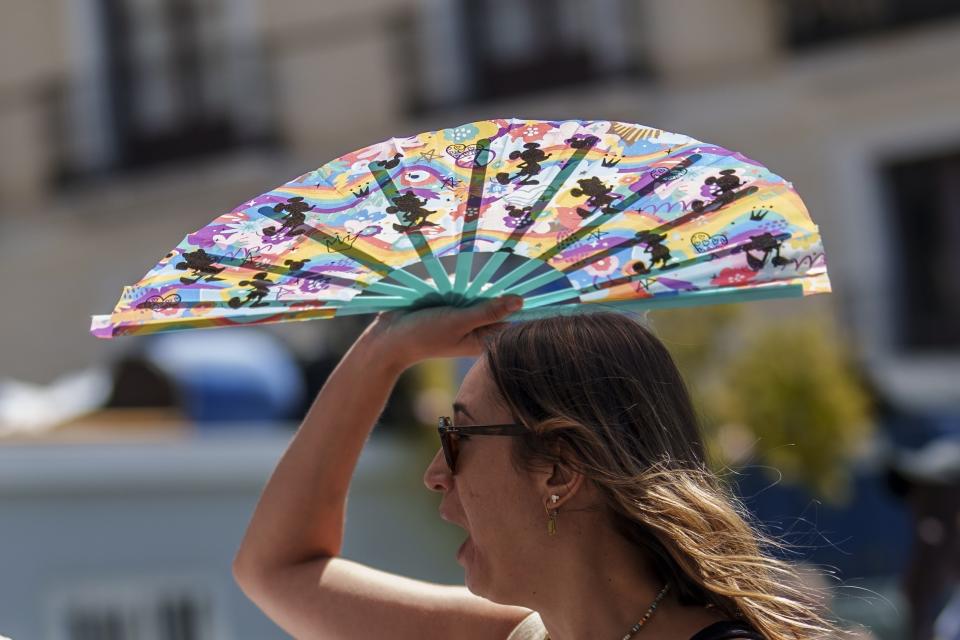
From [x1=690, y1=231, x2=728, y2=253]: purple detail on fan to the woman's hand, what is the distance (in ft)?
0.87

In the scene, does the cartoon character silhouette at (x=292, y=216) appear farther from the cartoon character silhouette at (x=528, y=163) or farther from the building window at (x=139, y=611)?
the building window at (x=139, y=611)

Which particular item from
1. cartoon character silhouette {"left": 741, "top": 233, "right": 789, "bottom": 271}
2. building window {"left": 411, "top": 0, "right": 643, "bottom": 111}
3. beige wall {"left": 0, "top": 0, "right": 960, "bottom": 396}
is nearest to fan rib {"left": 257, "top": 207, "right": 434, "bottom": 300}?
cartoon character silhouette {"left": 741, "top": 233, "right": 789, "bottom": 271}

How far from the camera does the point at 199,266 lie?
1.78 metres

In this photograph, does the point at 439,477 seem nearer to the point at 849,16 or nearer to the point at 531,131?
the point at 531,131

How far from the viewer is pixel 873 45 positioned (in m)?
10.5

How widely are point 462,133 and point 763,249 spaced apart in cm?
39

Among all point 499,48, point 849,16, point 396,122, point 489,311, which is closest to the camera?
point 489,311

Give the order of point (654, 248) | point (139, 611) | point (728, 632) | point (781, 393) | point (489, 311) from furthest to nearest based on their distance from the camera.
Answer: point (781, 393)
point (139, 611)
point (489, 311)
point (654, 248)
point (728, 632)

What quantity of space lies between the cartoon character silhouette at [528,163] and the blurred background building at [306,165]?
450 cm

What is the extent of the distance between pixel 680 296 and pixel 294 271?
0.49m

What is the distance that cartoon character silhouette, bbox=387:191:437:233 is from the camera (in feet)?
5.56

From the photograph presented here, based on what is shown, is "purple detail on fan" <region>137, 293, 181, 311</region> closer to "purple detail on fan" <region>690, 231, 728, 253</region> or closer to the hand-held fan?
the hand-held fan

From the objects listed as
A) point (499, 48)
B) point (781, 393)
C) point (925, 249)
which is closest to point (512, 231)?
point (781, 393)

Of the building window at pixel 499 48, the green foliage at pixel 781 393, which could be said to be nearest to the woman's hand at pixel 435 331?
the green foliage at pixel 781 393
